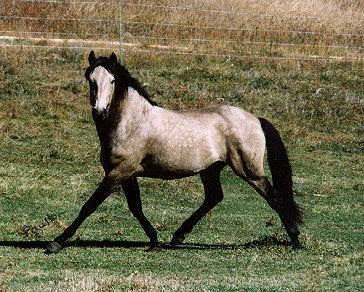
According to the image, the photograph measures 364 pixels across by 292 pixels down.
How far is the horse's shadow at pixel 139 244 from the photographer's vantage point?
10.7 metres

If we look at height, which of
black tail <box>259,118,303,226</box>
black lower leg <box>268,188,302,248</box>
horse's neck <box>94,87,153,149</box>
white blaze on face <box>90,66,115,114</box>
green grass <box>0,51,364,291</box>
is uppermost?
white blaze on face <box>90,66,115,114</box>

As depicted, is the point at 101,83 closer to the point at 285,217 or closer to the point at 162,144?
the point at 162,144

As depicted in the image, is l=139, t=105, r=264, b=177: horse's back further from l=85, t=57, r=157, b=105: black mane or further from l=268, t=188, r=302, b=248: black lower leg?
l=268, t=188, r=302, b=248: black lower leg

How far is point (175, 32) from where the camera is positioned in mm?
26703

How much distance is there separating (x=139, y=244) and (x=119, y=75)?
229 centimetres

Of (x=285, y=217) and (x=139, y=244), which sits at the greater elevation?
(x=285, y=217)

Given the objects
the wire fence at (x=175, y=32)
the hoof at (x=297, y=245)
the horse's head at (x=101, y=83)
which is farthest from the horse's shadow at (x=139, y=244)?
the wire fence at (x=175, y=32)

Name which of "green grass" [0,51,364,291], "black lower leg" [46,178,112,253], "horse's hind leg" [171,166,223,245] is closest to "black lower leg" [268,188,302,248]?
"green grass" [0,51,364,291]

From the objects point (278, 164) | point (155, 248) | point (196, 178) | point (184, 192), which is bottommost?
point (196, 178)

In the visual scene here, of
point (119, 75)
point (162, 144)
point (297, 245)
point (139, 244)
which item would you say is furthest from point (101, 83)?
point (297, 245)

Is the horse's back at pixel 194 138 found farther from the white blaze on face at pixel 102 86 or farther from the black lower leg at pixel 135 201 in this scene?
the white blaze on face at pixel 102 86

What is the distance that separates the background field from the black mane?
74.5 inches

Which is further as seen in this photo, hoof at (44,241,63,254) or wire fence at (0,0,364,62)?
wire fence at (0,0,364,62)

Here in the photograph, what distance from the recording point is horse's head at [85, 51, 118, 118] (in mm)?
9852
